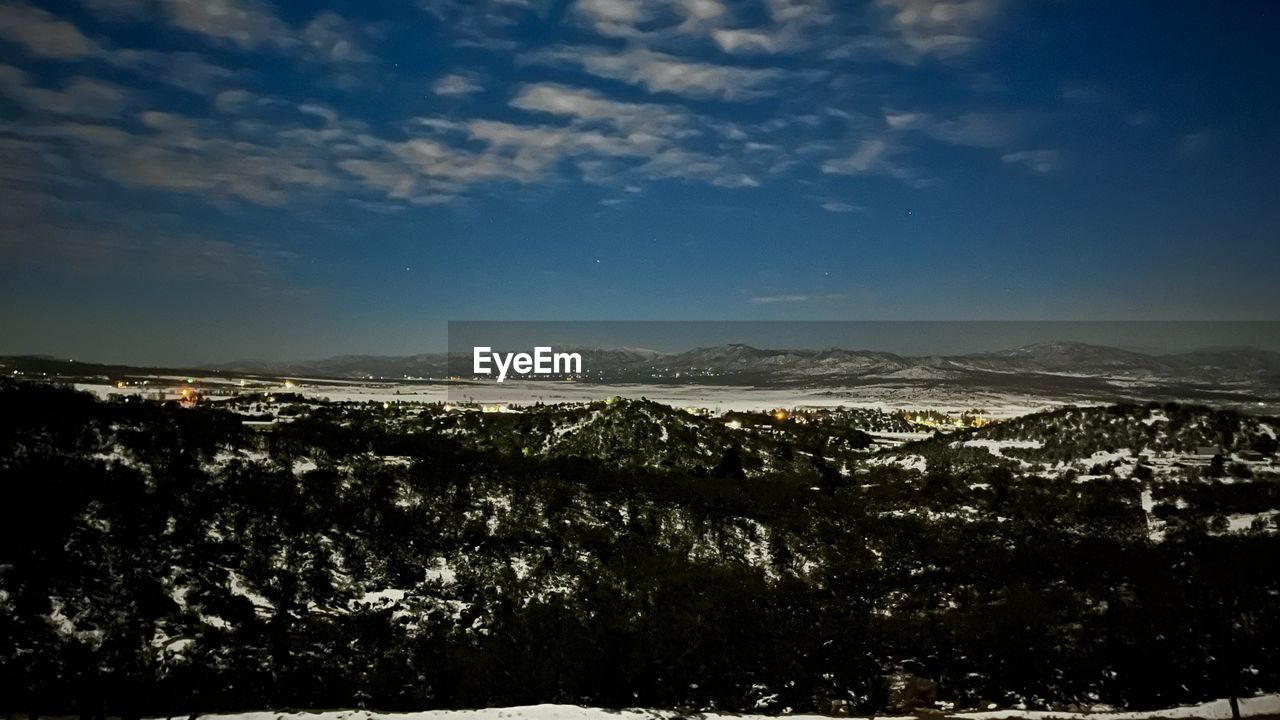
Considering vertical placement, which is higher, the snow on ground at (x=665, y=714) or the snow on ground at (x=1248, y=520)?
the snow on ground at (x=665, y=714)

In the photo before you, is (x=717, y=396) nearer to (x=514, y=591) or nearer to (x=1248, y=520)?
(x=1248, y=520)

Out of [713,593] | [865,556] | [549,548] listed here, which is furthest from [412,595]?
[865,556]

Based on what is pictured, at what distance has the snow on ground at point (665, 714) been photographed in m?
11.0

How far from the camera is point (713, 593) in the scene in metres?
18.2

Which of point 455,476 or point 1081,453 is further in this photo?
point 1081,453

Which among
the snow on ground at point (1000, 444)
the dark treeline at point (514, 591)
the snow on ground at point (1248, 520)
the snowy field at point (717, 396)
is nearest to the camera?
the dark treeline at point (514, 591)

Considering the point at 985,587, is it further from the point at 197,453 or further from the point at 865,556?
the point at 197,453

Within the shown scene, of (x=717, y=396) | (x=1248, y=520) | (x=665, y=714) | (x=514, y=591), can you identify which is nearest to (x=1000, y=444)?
(x=1248, y=520)

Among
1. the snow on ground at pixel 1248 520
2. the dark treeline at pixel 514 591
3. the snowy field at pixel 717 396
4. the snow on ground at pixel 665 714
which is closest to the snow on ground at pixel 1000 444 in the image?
the snow on ground at pixel 1248 520

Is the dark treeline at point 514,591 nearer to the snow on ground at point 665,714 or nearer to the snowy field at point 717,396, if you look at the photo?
the snow on ground at point 665,714

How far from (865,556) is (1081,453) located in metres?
27.6

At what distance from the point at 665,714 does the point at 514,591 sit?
6882 millimetres

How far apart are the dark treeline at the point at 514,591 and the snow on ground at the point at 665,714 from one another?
0.51 m

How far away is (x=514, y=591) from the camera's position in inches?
687
